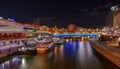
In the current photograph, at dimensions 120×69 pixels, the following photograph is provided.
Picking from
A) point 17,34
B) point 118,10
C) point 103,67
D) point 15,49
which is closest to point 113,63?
point 103,67

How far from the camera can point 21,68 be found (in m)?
23.8

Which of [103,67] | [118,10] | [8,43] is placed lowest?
[103,67]

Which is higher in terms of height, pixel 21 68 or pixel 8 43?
pixel 8 43

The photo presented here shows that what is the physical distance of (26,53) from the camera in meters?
34.8

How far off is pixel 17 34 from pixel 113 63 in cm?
2205

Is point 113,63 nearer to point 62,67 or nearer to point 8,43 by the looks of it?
point 62,67

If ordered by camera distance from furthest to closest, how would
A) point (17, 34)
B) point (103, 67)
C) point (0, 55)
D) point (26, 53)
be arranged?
point (17, 34)
point (26, 53)
point (0, 55)
point (103, 67)

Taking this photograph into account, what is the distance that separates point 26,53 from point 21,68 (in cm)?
1110

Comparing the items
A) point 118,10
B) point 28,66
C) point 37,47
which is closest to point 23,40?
point 37,47

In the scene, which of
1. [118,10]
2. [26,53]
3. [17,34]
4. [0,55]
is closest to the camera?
[0,55]

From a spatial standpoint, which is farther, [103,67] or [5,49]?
[5,49]

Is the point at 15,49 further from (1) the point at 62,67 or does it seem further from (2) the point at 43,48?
(1) the point at 62,67

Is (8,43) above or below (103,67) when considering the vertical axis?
above

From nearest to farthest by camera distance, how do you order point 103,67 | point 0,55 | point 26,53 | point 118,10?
1. point 103,67
2. point 0,55
3. point 26,53
4. point 118,10
